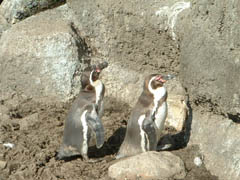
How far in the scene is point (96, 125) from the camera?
5848 mm

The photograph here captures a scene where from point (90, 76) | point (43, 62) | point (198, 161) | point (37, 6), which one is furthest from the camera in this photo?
point (37, 6)

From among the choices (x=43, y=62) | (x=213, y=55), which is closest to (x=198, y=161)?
(x=213, y=55)

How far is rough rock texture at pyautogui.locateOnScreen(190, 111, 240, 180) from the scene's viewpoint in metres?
5.13

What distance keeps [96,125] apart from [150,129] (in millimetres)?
609

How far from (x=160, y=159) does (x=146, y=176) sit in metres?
0.25

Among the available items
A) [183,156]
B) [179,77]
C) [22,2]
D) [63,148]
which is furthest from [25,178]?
[22,2]

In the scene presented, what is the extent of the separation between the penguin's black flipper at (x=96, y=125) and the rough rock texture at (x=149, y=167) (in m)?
0.43

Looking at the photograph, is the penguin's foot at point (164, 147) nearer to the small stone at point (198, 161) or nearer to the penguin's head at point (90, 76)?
the small stone at point (198, 161)

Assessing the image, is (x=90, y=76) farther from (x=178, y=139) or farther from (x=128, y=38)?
(x=178, y=139)

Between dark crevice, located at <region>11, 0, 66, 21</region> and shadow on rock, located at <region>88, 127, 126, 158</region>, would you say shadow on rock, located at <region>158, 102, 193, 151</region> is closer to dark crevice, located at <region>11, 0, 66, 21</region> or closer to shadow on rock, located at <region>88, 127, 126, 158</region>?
shadow on rock, located at <region>88, 127, 126, 158</region>

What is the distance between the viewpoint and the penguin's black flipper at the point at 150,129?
226 inches

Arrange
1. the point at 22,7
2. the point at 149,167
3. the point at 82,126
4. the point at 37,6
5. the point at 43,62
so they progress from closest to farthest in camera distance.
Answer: the point at 149,167 → the point at 82,126 → the point at 43,62 → the point at 37,6 → the point at 22,7

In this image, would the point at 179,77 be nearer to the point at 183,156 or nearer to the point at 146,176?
the point at 183,156

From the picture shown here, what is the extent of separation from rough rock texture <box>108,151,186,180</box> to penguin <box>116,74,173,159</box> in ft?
1.20
